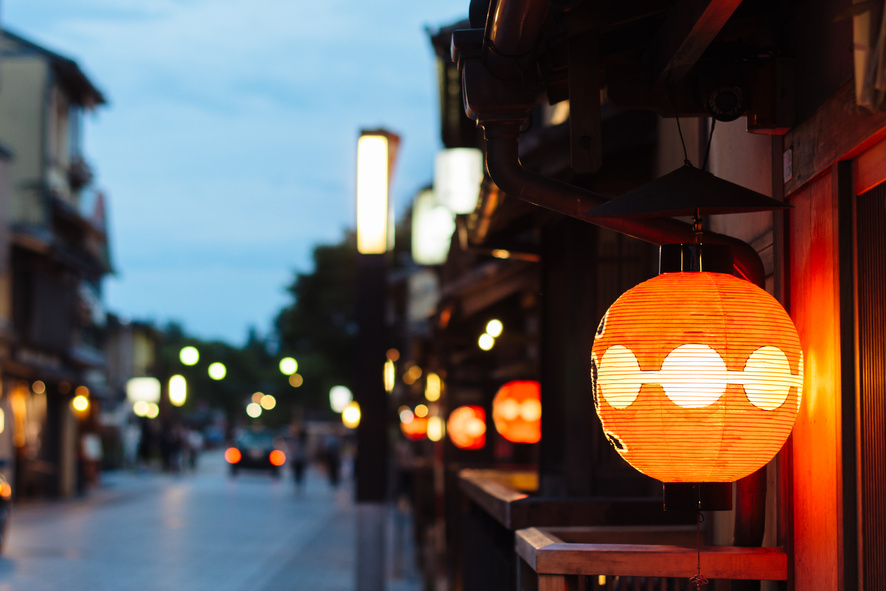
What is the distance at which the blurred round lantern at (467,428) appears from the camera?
585 inches

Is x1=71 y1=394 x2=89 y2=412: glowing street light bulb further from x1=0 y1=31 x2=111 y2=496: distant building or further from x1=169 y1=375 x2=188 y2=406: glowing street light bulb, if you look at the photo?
x1=169 y1=375 x2=188 y2=406: glowing street light bulb

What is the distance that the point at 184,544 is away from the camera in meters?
19.3

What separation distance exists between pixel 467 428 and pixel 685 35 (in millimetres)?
11676

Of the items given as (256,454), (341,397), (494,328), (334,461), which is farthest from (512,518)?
(256,454)

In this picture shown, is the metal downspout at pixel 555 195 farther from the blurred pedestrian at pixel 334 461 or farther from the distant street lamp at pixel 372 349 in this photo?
the blurred pedestrian at pixel 334 461

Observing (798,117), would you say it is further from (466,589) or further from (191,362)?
(191,362)

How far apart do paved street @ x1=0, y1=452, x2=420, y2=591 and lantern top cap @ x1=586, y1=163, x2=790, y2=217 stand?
12014 mm

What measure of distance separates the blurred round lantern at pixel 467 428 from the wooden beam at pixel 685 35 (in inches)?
435

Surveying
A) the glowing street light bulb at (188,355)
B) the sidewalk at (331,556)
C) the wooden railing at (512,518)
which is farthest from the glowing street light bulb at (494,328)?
the glowing street light bulb at (188,355)

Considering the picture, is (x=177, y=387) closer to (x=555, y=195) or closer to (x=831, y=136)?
(x=555, y=195)

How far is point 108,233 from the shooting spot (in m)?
42.2

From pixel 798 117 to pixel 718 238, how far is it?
533 millimetres

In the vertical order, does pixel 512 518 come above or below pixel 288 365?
below

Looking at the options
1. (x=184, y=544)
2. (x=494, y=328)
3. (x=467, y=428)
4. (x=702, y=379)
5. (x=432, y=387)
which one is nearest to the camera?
(x=702, y=379)
